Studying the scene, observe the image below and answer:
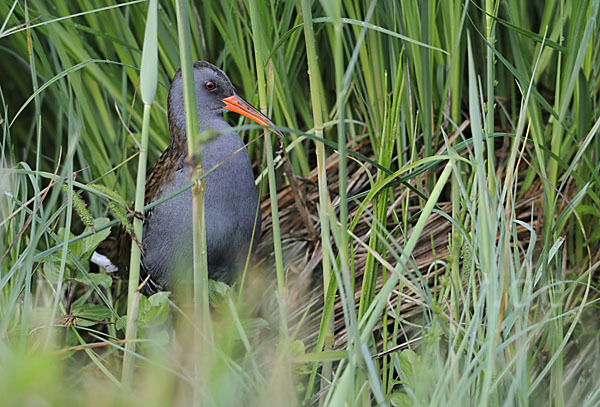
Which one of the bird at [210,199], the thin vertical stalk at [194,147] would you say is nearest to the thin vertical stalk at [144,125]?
the thin vertical stalk at [194,147]

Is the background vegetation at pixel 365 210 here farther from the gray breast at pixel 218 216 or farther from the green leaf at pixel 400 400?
the gray breast at pixel 218 216

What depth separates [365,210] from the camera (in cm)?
130

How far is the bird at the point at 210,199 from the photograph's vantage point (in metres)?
2.01

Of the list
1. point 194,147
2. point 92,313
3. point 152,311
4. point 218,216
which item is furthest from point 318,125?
point 92,313

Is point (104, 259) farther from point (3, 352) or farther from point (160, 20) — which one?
point (3, 352)

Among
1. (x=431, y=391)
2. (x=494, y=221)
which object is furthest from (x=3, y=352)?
(x=494, y=221)

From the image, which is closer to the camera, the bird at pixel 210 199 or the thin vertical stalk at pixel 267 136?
the thin vertical stalk at pixel 267 136

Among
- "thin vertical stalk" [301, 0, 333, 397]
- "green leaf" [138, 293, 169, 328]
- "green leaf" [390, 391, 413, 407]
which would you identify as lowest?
"green leaf" [390, 391, 413, 407]

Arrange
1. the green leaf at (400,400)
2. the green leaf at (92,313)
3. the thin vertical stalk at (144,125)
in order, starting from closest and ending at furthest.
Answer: the thin vertical stalk at (144,125) < the green leaf at (400,400) < the green leaf at (92,313)

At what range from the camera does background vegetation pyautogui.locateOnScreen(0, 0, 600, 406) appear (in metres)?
1.30


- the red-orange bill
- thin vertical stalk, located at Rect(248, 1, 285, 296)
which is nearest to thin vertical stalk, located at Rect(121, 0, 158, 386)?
thin vertical stalk, located at Rect(248, 1, 285, 296)

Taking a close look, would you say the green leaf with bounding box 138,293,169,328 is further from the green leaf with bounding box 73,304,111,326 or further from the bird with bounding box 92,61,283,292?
the bird with bounding box 92,61,283,292

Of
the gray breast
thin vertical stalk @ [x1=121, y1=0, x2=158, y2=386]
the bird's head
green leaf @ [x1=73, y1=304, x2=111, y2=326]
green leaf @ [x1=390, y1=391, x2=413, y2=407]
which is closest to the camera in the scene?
thin vertical stalk @ [x1=121, y1=0, x2=158, y2=386]

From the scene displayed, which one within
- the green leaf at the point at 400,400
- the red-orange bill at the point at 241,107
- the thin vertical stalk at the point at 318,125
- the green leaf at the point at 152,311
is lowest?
the green leaf at the point at 400,400
